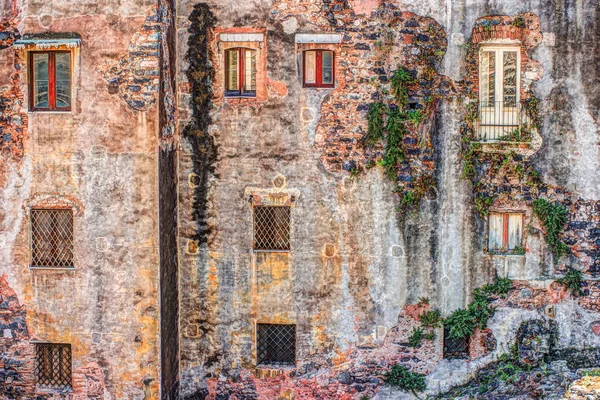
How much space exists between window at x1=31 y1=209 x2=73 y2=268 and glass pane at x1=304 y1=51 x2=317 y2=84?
4749 mm

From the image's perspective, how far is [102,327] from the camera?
12172mm

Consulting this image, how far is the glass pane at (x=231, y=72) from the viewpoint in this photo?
43.1ft

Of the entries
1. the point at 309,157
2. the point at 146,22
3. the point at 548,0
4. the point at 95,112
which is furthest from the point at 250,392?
the point at 548,0

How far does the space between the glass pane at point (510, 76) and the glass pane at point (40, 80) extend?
8.02 meters

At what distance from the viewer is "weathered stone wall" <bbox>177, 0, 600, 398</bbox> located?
1294 cm

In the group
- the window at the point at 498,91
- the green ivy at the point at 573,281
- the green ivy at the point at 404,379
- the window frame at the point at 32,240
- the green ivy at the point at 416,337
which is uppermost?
the window at the point at 498,91

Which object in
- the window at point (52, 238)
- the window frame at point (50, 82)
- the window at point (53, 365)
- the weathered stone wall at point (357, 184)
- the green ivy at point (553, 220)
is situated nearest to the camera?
the window frame at point (50, 82)

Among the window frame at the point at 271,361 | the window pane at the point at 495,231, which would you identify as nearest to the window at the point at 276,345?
the window frame at the point at 271,361

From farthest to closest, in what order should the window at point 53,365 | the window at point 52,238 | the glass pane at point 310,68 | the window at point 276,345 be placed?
the window at point 276,345, the glass pane at point 310,68, the window at point 53,365, the window at point 52,238

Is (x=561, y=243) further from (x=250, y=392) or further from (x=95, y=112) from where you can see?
(x=95, y=112)

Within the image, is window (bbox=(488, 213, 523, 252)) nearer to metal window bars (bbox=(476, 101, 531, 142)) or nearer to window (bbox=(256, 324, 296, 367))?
metal window bars (bbox=(476, 101, 531, 142))

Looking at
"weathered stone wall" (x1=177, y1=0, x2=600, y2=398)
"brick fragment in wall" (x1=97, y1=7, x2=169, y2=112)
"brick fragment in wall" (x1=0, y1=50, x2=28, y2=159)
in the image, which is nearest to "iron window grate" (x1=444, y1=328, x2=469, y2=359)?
"weathered stone wall" (x1=177, y1=0, x2=600, y2=398)

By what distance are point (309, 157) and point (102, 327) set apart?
4624 millimetres

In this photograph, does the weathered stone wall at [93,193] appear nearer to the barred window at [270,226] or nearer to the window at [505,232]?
the barred window at [270,226]
